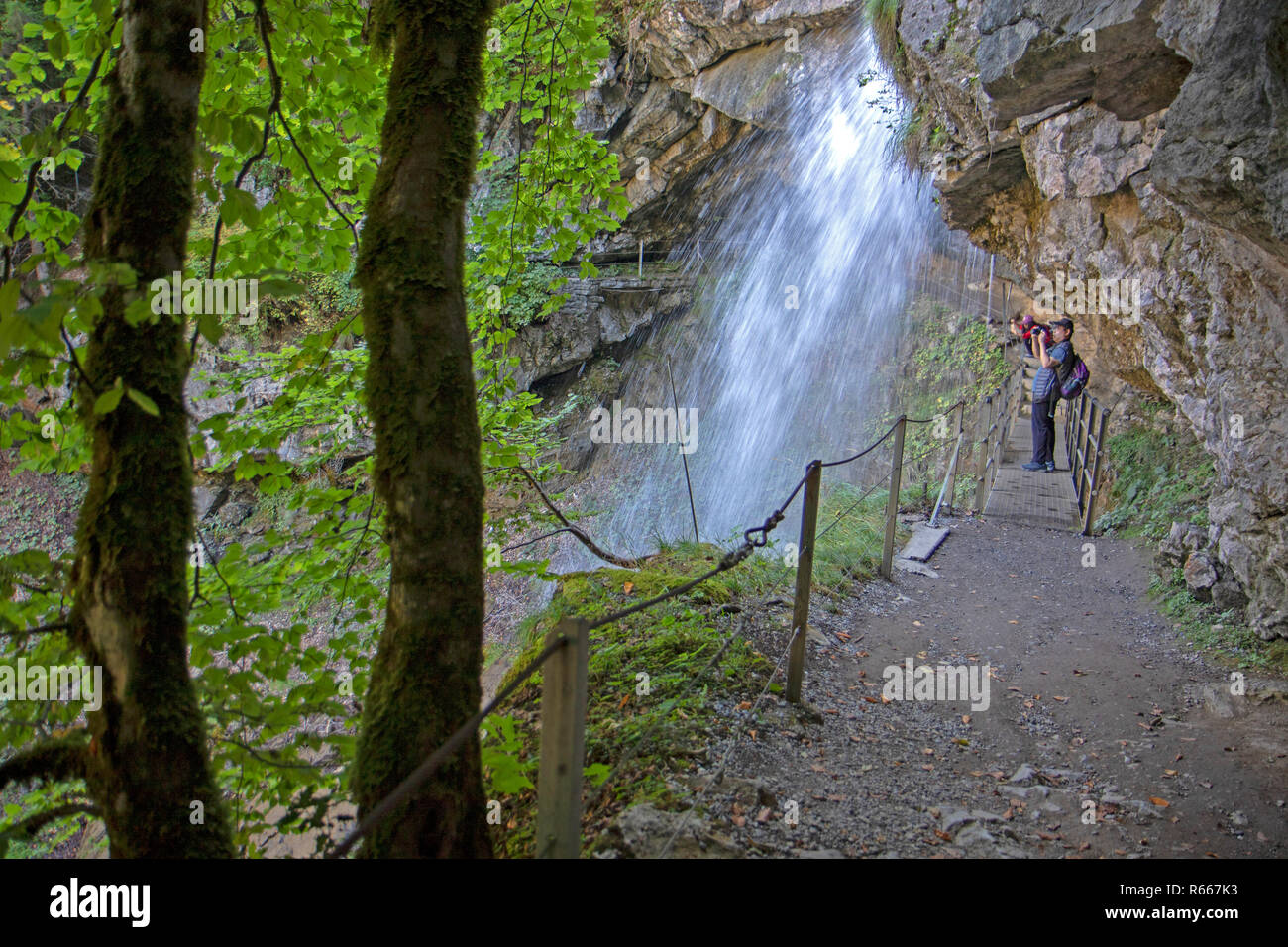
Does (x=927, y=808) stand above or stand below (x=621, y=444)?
below

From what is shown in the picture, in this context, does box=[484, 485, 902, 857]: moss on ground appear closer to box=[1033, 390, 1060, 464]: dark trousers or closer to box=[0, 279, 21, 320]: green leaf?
box=[0, 279, 21, 320]: green leaf

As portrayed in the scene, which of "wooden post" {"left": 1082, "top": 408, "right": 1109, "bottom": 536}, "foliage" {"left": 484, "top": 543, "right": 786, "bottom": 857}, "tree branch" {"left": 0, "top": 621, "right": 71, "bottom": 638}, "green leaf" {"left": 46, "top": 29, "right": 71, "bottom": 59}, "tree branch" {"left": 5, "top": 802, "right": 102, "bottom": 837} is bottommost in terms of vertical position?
"foliage" {"left": 484, "top": 543, "right": 786, "bottom": 857}

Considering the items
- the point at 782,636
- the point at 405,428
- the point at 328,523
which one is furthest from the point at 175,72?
the point at 782,636

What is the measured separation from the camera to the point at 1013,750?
4168 millimetres

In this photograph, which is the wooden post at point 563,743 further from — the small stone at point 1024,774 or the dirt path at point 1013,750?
the small stone at point 1024,774

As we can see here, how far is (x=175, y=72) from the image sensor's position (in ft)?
6.48

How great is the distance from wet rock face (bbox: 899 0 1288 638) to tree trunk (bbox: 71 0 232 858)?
4.98 m

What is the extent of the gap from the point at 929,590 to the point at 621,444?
12.3 metres

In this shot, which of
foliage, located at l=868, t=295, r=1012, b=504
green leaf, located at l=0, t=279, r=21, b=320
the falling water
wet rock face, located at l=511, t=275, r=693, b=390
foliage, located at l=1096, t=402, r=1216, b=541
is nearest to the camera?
green leaf, located at l=0, t=279, r=21, b=320

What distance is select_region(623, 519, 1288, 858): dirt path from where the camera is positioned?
3160mm

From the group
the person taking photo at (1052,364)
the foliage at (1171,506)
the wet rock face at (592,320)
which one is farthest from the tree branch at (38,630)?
the wet rock face at (592,320)

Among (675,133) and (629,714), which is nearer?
(629,714)

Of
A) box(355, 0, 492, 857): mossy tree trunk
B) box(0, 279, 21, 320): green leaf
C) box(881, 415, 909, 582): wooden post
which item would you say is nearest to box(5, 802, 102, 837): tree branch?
box(355, 0, 492, 857): mossy tree trunk

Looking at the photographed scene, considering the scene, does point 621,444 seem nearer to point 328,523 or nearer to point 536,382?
point 536,382
